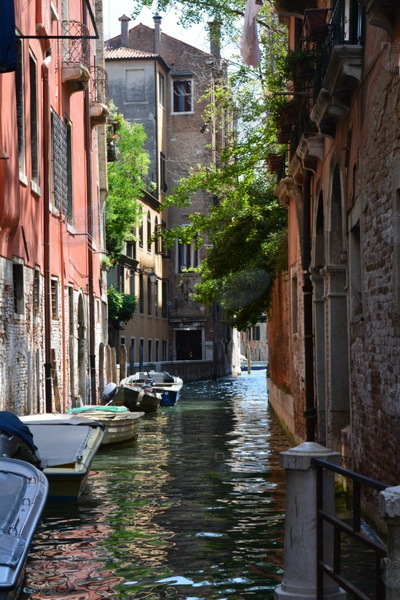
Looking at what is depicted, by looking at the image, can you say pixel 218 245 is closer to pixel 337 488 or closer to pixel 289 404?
pixel 289 404

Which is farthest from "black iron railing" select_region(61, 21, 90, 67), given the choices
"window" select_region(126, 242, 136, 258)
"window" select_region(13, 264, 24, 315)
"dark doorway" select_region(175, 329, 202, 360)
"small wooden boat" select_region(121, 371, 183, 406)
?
"dark doorway" select_region(175, 329, 202, 360)

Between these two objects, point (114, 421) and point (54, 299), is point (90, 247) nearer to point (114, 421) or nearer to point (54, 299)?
point (54, 299)

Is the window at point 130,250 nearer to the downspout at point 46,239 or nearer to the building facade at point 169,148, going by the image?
the building facade at point 169,148

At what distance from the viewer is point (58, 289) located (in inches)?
827

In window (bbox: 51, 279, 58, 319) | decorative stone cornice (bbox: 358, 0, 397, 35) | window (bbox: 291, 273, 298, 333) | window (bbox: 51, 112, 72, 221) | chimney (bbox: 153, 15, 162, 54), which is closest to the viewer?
decorative stone cornice (bbox: 358, 0, 397, 35)

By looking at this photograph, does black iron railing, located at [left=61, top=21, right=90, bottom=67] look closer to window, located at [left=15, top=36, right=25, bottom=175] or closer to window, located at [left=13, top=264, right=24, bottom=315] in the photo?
→ window, located at [left=15, top=36, right=25, bottom=175]

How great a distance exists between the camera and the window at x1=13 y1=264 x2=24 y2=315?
17.1 m

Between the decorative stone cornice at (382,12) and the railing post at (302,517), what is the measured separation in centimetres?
353

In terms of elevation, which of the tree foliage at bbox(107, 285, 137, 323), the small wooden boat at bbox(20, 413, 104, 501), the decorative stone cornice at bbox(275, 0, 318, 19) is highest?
the decorative stone cornice at bbox(275, 0, 318, 19)

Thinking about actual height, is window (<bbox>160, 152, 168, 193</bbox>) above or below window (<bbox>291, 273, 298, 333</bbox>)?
above

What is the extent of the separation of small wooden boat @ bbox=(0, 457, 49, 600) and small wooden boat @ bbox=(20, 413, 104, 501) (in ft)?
12.6

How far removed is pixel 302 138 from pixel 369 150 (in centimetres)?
464

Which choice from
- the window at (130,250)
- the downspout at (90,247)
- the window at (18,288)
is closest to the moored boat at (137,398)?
the downspout at (90,247)

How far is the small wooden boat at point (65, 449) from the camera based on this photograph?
1205 cm
